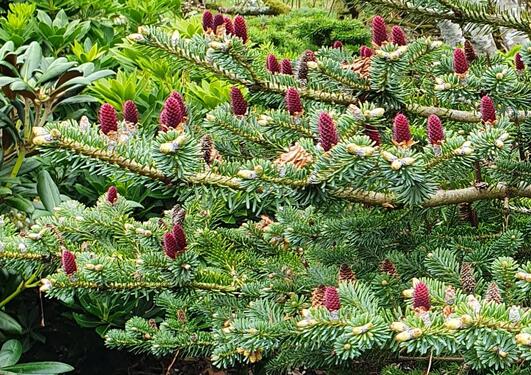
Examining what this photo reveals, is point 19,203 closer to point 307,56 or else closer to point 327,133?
point 307,56

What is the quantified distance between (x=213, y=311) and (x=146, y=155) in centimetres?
68

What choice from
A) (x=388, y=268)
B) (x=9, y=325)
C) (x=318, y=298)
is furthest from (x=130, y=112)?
(x=9, y=325)

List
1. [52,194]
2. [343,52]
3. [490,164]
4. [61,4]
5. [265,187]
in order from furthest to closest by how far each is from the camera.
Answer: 1. [61,4]
2. [52,194]
3. [343,52]
4. [490,164]
5. [265,187]

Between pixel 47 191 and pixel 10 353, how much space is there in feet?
1.96

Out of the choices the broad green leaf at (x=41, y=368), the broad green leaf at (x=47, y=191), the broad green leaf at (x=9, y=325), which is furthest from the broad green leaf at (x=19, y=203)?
the broad green leaf at (x=41, y=368)

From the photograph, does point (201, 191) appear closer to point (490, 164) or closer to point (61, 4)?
point (490, 164)

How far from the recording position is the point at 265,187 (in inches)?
51.1

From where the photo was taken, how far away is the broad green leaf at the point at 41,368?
7.62 feet

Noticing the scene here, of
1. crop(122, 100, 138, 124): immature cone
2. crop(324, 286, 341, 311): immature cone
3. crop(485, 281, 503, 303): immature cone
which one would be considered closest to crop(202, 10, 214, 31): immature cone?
crop(122, 100, 138, 124): immature cone

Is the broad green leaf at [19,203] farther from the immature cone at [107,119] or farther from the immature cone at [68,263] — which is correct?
the immature cone at [107,119]

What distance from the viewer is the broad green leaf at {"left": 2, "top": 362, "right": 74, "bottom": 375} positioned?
2.32 metres

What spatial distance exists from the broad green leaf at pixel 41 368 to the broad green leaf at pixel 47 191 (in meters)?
0.56

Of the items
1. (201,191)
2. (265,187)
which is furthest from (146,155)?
(265,187)

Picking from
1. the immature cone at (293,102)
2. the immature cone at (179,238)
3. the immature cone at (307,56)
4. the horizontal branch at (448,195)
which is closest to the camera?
the horizontal branch at (448,195)
